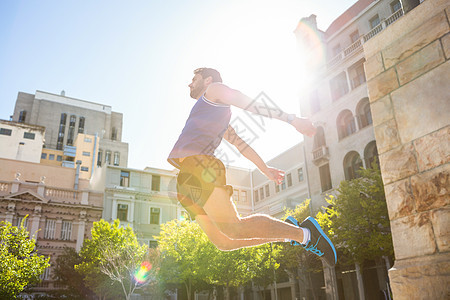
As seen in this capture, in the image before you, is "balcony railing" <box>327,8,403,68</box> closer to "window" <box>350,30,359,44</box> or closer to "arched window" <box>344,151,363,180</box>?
"window" <box>350,30,359,44</box>

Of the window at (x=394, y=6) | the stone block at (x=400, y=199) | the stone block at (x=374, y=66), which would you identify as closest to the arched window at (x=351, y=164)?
the window at (x=394, y=6)

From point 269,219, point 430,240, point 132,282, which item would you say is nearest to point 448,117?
point 430,240

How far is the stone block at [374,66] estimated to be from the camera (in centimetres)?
359

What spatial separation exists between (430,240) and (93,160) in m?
60.2

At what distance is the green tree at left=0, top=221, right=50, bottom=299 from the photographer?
14.9m

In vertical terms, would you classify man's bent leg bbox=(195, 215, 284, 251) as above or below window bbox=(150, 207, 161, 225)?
below

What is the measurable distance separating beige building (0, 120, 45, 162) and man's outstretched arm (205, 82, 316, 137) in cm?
4956

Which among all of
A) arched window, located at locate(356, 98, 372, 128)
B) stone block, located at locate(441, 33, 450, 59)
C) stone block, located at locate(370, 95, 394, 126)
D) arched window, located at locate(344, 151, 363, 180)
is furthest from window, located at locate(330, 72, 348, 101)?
stone block, located at locate(441, 33, 450, 59)

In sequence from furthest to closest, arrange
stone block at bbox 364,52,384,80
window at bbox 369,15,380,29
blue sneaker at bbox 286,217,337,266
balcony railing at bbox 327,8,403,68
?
window at bbox 369,15,380,29, balcony railing at bbox 327,8,403,68, stone block at bbox 364,52,384,80, blue sneaker at bbox 286,217,337,266

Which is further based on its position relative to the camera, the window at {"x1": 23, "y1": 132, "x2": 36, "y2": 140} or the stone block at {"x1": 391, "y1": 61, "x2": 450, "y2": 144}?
the window at {"x1": 23, "y1": 132, "x2": 36, "y2": 140}

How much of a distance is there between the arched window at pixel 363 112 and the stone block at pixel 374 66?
20334 millimetres

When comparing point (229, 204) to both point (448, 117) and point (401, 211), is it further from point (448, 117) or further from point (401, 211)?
point (448, 117)

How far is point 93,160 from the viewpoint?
193ft

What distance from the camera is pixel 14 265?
15.2 metres
